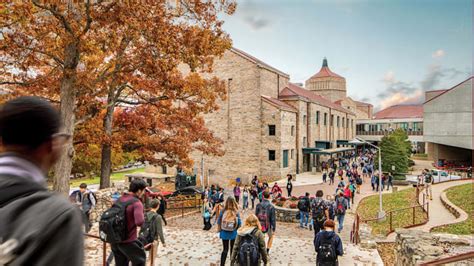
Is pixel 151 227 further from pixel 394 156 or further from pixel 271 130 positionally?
pixel 394 156

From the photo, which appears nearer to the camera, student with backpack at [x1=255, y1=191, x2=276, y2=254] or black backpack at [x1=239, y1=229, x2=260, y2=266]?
black backpack at [x1=239, y1=229, x2=260, y2=266]

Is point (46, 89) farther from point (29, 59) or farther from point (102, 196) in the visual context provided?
point (102, 196)

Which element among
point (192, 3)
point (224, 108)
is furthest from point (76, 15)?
point (224, 108)

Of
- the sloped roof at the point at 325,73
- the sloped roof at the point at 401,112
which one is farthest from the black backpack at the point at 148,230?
the sloped roof at the point at 401,112

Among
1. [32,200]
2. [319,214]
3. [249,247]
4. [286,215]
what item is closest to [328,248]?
[249,247]

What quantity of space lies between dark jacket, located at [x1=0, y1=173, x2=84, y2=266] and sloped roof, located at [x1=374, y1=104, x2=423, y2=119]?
89729 mm

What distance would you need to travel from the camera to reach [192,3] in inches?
500

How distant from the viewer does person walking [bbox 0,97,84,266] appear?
47.9 inches

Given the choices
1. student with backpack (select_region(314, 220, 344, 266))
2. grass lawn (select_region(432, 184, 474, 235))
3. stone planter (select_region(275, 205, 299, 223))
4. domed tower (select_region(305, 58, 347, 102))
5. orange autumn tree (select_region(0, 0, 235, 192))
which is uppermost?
domed tower (select_region(305, 58, 347, 102))

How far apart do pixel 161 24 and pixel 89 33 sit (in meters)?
3.16

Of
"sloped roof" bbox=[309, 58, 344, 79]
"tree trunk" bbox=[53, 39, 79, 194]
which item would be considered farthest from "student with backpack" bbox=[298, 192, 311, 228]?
"sloped roof" bbox=[309, 58, 344, 79]

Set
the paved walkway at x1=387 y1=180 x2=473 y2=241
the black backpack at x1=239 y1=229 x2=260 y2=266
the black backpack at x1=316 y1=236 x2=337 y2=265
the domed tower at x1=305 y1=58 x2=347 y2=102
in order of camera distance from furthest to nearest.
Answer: the domed tower at x1=305 y1=58 x2=347 y2=102, the paved walkway at x1=387 y1=180 x2=473 y2=241, the black backpack at x1=316 y1=236 x2=337 y2=265, the black backpack at x1=239 y1=229 x2=260 y2=266

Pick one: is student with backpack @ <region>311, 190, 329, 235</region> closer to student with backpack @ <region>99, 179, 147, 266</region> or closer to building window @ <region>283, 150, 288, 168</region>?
student with backpack @ <region>99, 179, 147, 266</region>

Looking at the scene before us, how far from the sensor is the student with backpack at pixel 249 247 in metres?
6.41
